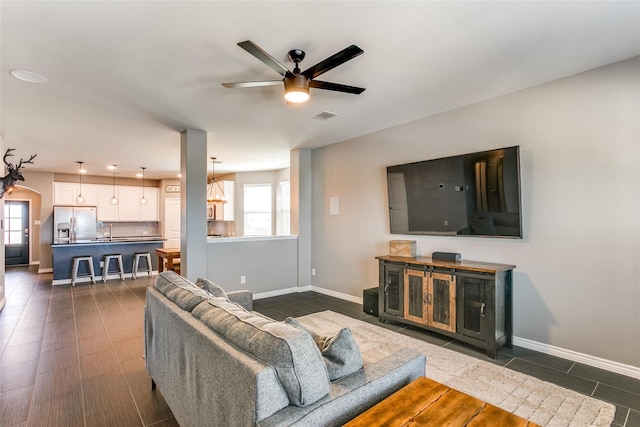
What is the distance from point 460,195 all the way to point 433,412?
2914 mm

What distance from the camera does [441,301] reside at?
350cm

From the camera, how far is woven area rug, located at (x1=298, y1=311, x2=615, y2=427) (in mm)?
2191

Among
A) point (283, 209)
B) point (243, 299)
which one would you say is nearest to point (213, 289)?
point (243, 299)

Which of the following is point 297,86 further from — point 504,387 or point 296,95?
point 504,387

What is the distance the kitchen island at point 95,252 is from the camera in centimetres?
672

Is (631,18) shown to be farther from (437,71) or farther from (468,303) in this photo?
(468,303)

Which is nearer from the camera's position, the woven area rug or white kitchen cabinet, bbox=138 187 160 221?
the woven area rug

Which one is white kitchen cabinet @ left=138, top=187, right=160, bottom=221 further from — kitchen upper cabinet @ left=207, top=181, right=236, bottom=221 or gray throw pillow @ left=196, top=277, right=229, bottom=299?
gray throw pillow @ left=196, top=277, right=229, bottom=299

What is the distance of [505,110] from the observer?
3.47 meters

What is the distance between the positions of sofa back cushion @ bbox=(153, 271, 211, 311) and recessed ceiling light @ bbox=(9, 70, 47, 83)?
87.9 inches

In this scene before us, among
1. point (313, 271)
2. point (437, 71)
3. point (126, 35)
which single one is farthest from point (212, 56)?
point (313, 271)

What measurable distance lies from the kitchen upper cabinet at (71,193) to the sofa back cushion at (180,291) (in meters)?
8.36

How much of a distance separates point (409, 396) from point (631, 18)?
2862 millimetres

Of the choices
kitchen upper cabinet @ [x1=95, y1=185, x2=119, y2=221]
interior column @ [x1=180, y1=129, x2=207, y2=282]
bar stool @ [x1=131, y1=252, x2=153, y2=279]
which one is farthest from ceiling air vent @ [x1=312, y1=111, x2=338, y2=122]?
kitchen upper cabinet @ [x1=95, y1=185, x2=119, y2=221]
